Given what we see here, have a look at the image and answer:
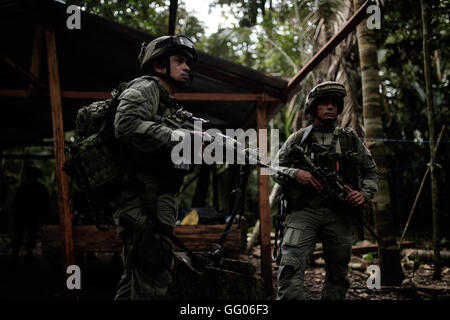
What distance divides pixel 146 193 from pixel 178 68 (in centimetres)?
98

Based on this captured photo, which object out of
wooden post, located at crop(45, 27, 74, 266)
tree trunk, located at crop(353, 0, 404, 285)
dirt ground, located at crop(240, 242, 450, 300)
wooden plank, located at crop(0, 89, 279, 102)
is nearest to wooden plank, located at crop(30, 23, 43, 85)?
wooden post, located at crop(45, 27, 74, 266)

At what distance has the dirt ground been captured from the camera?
4395 millimetres

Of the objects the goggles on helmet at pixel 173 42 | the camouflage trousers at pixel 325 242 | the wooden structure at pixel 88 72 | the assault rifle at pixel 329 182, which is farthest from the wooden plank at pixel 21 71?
the camouflage trousers at pixel 325 242

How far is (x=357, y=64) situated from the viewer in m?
9.30

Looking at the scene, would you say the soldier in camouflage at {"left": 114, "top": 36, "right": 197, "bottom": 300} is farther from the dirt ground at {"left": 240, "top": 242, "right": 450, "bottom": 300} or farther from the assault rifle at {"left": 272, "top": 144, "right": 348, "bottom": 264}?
the dirt ground at {"left": 240, "top": 242, "right": 450, "bottom": 300}

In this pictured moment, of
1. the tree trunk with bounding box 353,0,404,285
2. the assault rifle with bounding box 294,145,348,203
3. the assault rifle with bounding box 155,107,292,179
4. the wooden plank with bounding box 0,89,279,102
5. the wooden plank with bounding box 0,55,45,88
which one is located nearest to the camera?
the assault rifle with bounding box 155,107,292,179

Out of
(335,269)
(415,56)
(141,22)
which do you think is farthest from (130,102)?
(141,22)

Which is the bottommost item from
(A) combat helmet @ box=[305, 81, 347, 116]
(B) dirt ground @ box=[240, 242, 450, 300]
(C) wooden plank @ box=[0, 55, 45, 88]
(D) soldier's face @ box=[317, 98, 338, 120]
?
(B) dirt ground @ box=[240, 242, 450, 300]

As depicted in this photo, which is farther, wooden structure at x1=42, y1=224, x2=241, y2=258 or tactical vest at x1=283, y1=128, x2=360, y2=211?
wooden structure at x1=42, y1=224, x2=241, y2=258

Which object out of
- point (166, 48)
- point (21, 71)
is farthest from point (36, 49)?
point (166, 48)

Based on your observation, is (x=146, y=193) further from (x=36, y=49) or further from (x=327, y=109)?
(x=36, y=49)

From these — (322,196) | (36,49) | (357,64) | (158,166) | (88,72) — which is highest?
(357,64)

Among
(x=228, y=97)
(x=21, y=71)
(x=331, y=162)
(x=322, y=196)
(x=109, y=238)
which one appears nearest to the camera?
(x=322, y=196)

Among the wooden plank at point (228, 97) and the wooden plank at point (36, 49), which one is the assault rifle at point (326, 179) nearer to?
the wooden plank at point (228, 97)
